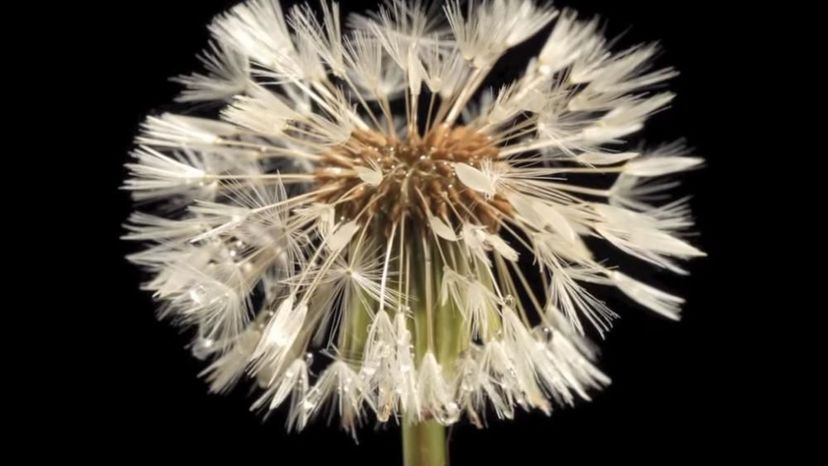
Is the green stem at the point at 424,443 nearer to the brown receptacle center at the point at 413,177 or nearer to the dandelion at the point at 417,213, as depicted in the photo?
the dandelion at the point at 417,213

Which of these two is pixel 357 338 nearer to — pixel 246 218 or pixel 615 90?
pixel 246 218

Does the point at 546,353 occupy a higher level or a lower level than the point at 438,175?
lower

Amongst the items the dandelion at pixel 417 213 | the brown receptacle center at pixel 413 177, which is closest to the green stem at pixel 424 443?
the dandelion at pixel 417 213

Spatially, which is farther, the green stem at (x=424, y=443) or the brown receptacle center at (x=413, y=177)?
the green stem at (x=424, y=443)

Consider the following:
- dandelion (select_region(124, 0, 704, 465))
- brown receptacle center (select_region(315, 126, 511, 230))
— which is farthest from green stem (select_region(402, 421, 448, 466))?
brown receptacle center (select_region(315, 126, 511, 230))

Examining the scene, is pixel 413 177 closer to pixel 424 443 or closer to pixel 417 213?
pixel 417 213

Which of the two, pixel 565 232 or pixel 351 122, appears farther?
pixel 351 122

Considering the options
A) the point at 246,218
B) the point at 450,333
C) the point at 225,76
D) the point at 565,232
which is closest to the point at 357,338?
the point at 450,333
